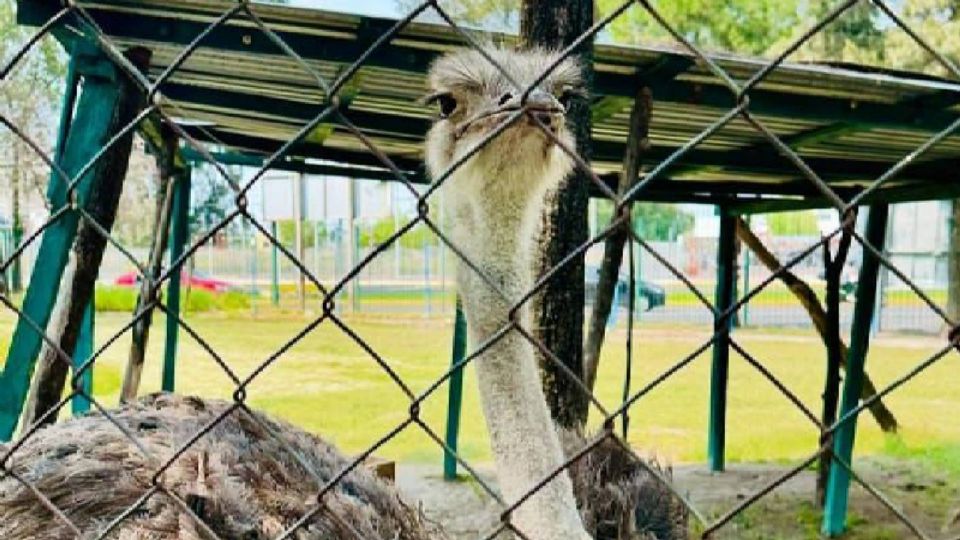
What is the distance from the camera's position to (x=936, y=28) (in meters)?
19.2

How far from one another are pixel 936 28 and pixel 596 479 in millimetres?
17905

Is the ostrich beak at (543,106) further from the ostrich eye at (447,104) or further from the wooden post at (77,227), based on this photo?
the wooden post at (77,227)

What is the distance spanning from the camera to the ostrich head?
2471 millimetres

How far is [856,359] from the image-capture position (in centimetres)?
656

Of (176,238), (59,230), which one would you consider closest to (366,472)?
(59,230)

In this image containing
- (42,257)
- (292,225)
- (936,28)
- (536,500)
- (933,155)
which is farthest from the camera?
(292,225)

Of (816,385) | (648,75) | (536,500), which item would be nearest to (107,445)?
(536,500)

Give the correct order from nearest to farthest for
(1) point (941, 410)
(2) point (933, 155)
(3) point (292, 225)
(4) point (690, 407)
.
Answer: (2) point (933, 155) → (1) point (941, 410) → (4) point (690, 407) → (3) point (292, 225)

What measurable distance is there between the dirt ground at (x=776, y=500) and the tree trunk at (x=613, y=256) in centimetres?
113

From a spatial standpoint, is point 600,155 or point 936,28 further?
point 936,28

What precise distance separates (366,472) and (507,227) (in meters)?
0.70

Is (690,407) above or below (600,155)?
below

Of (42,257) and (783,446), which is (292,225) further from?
(42,257)

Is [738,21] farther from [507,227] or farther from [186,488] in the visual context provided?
[186,488]
